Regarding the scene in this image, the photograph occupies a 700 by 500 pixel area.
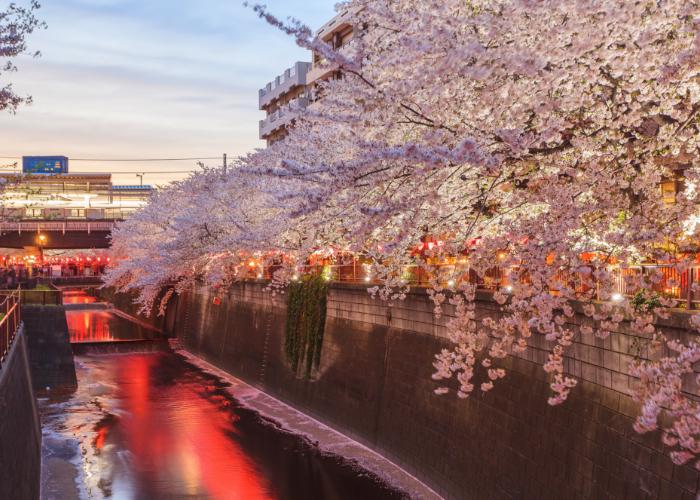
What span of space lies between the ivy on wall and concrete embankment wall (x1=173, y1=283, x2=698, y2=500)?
0.51 metres

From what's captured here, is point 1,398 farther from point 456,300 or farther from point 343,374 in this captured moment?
point 343,374

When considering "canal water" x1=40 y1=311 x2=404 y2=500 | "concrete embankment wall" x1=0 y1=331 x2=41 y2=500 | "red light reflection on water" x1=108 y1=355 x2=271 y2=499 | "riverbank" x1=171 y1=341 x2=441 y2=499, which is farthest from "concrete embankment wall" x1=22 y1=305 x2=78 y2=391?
"concrete embankment wall" x1=0 y1=331 x2=41 y2=500

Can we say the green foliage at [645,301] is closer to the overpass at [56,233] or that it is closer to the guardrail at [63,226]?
the overpass at [56,233]

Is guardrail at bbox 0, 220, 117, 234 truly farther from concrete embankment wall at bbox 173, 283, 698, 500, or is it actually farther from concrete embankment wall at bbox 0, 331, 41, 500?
concrete embankment wall at bbox 0, 331, 41, 500

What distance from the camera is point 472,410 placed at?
1859cm

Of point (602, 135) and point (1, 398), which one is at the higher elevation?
point (602, 135)

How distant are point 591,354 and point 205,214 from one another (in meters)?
25.6

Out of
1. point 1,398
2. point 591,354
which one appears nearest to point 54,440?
point 1,398

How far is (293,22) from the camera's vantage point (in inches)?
310

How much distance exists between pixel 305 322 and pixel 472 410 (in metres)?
12.6

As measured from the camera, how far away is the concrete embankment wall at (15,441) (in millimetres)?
13242

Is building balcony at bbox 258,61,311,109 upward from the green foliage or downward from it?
upward

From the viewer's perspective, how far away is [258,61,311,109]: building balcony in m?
67.4

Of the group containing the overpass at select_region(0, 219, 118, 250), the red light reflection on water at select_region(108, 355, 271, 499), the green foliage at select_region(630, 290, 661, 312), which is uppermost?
the overpass at select_region(0, 219, 118, 250)
